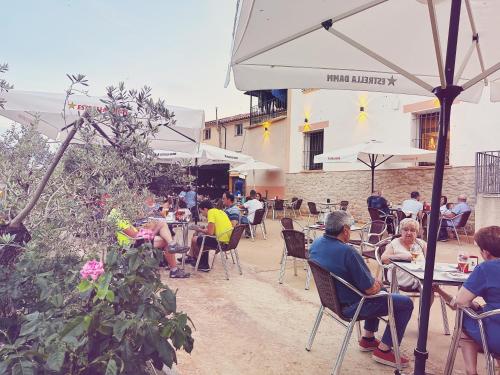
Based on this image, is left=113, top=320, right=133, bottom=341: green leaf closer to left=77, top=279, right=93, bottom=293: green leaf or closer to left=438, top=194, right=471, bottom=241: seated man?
left=77, top=279, right=93, bottom=293: green leaf

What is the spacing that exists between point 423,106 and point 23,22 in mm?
10840

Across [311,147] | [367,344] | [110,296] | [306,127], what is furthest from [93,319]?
[311,147]

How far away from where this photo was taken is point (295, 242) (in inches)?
201

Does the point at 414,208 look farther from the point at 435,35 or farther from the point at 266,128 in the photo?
the point at 266,128

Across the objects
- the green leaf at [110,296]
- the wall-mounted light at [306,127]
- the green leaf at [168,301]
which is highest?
the wall-mounted light at [306,127]

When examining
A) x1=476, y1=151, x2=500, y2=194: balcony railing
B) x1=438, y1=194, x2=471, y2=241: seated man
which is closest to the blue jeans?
x1=438, y1=194, x2=471, y2=241: seated man

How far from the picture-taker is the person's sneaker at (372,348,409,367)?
9.62 feet

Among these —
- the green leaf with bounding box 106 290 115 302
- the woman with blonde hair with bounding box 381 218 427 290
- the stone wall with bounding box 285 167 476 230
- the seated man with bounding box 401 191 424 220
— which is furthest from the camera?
the stone wall with bounding box 285 167 476 230

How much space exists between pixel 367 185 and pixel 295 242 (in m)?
8.69

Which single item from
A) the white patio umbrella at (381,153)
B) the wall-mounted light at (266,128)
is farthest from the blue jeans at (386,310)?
the wall-mounted light at (266,128)

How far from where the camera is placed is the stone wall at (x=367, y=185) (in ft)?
34.0

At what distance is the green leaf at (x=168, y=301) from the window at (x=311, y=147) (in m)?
14.3

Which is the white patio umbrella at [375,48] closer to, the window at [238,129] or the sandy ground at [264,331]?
the sandy ground at [264,331]

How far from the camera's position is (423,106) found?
11258mm
